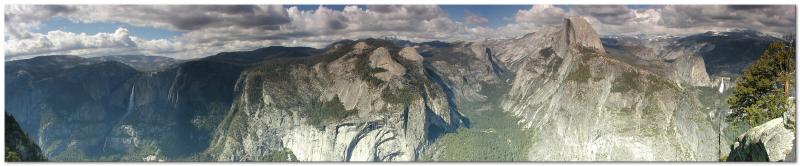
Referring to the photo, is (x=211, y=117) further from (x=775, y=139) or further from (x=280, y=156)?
(x=775, y=139)

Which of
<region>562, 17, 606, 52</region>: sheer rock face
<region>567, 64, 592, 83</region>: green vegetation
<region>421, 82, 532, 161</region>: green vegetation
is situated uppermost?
<region>562, 17, 606, 52</region>: sheer rock face

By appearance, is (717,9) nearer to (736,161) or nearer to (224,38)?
(736,161)

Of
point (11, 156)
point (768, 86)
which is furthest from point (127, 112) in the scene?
point (768, 86)

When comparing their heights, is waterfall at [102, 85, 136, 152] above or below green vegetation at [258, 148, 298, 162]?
above

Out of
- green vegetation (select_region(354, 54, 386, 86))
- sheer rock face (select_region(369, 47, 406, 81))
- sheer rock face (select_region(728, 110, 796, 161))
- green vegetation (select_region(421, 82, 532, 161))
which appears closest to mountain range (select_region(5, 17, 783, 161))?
sheer rock face (select_region(369, 47, 406, 81))

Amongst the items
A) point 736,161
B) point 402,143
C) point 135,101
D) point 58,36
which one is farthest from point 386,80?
point 736,161

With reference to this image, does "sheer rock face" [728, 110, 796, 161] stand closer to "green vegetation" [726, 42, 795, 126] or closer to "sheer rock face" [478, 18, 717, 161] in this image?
"green vegetation" [726, 42, 795, 126]
